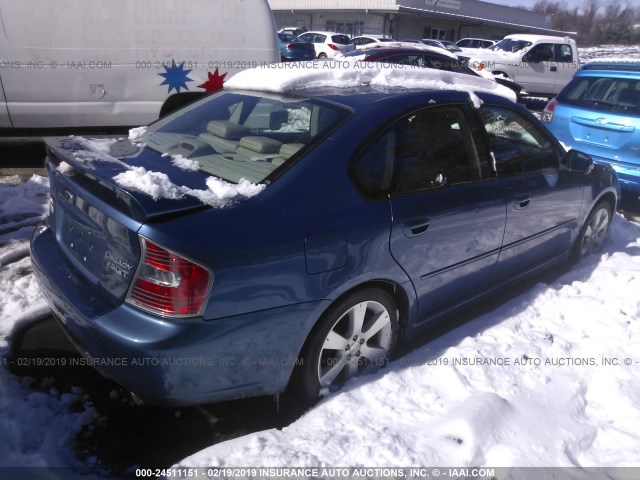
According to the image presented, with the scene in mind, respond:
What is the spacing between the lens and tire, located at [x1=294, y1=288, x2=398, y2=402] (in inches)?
100

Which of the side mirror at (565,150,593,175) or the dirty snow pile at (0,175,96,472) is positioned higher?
the side mirror at (565,150,593,175)

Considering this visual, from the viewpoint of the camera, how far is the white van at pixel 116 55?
5891 mm

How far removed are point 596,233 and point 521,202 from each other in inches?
62.8

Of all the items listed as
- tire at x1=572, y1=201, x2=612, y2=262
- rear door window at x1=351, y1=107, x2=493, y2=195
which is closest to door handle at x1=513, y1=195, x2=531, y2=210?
rear door window at x1=351, y1=107, x2=493, y2=195

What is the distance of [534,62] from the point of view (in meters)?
15.5

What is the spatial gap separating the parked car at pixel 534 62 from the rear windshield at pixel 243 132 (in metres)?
13.4


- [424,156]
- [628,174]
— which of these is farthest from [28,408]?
[628,174]

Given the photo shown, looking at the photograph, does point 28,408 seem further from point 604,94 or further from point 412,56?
point 412,56

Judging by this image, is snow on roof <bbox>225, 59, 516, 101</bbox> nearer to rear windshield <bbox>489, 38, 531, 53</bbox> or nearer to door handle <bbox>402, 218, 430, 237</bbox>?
door handle <bbox>402, 218, 430, 237</bbox>

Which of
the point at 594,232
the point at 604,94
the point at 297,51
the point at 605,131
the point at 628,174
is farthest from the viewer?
the point at 297,51

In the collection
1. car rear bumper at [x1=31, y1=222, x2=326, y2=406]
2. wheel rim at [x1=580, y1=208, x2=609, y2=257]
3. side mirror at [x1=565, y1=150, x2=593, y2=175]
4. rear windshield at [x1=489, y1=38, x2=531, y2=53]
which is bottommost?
wheel rim at [x1=580, y1=208, x2=609, y2=257]

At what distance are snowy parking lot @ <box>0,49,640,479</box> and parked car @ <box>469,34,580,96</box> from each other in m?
13.4

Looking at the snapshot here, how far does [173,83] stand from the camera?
651 cm

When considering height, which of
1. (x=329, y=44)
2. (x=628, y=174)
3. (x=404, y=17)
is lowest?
(x=628, y=174)
